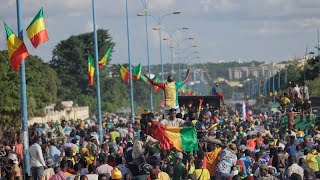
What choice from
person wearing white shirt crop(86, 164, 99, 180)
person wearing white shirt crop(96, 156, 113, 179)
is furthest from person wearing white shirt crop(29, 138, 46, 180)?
person wearing white shirt crop(86, 164, 99, 180)

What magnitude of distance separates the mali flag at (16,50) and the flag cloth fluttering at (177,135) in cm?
420

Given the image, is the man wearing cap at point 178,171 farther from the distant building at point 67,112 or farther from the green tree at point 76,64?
the green tree at point 76,64

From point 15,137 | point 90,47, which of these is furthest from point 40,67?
point 15,137

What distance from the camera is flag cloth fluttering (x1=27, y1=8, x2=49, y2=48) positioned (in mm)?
23734

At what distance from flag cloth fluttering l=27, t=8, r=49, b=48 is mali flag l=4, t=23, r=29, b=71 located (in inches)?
24.5

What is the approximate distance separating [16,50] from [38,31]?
3.57 feet

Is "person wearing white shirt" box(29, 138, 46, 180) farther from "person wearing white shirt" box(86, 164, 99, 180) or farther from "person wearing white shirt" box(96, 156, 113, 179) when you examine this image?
"person wearing white shirt" box(86, 164, 99, 180)

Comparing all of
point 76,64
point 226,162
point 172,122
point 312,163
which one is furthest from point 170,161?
point 76,64

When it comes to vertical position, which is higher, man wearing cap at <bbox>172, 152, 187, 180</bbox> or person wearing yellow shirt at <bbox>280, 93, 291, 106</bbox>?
person wearing yellow shirt at <bbox>280, 93, 291, 106</bbox>

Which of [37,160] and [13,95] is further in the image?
[13,95]

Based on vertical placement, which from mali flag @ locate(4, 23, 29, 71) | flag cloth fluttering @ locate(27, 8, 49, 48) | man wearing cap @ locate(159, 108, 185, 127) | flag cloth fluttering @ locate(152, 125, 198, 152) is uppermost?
flag cloth fluttering @ locate(27, 8, 49, 48)

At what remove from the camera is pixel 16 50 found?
22.9 metres

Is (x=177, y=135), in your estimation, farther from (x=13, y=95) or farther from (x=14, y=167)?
(x=13, y=95)

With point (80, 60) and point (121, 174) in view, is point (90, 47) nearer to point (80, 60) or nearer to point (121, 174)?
point (80, 60)
